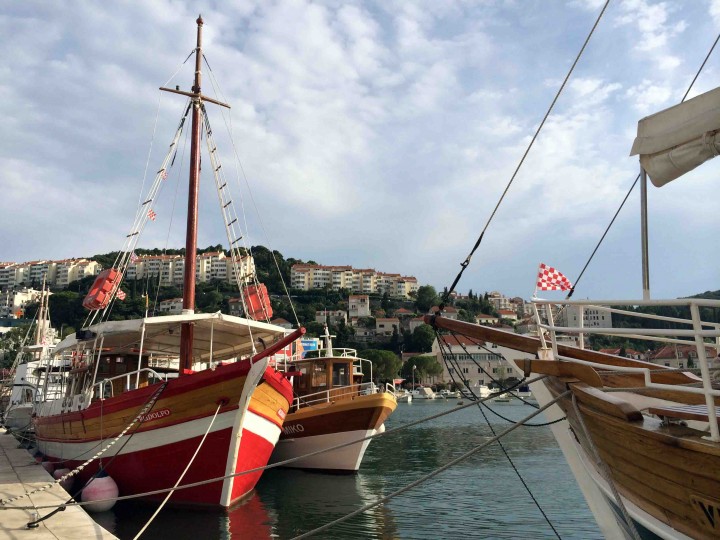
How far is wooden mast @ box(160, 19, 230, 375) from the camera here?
12688 millimetres

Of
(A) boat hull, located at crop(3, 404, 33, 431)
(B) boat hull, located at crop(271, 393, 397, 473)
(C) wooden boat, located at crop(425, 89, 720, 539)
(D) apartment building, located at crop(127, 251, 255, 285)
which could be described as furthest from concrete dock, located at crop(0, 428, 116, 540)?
(D) apartment building, located at crop(127, 251, 255, 285)

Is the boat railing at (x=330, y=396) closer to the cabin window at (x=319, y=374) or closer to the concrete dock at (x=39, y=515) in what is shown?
the cabin window at (x=319, y=374)

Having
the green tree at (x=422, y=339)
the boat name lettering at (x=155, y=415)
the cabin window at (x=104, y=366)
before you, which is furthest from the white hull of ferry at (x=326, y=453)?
the green tree at (x=422, y=339)

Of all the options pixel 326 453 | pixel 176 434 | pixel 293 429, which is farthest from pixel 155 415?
pixel 326 453

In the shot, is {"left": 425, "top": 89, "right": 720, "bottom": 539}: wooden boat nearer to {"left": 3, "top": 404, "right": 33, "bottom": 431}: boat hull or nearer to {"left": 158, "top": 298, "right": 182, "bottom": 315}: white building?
{"left": 3, "top": 404, "right": 33, "bottom": 431}: boat hull

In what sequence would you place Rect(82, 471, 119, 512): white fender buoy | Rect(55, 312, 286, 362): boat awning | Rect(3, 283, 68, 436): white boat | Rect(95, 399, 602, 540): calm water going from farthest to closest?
Rect(3, 283, 68, 436): white boat → Rect(55, 312, 286, 362): boat awning → Rect(82, 471, 119, 512): white fender buoy → Rect(95, 399, 602, 540): calm water

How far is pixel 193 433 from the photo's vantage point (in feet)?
35.4

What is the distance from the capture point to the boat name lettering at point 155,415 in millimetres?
10924

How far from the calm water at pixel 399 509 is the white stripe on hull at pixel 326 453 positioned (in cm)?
43

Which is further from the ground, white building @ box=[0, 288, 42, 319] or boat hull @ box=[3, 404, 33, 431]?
white building @ box=[0, 288, 42, 319]

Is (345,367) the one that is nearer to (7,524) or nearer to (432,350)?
(7,524)

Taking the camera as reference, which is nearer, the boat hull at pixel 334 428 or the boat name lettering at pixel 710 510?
the boat name lettering at pixel 710 510

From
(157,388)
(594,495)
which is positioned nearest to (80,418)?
(157,388)

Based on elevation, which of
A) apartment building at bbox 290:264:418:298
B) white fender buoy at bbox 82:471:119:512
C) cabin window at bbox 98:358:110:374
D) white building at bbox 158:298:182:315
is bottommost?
white fender buoy at bbox 82:471:119:512
